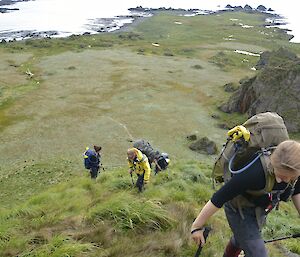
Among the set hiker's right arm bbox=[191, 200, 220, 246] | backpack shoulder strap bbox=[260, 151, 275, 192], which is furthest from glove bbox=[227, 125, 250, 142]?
hiker's right arm bbox=[191, 200, 220, 246]

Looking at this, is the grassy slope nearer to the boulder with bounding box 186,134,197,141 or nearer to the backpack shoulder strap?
the boulder with bounding box 186,134,197,141

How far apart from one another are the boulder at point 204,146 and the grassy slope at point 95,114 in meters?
0.77

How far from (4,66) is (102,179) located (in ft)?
167

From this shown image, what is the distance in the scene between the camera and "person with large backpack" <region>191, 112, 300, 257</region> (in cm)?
515

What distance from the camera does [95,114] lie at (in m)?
38.8

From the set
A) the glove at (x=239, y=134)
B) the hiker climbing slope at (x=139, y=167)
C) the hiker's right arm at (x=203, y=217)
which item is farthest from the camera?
the hiker climbing slope at (x=139, y=167)

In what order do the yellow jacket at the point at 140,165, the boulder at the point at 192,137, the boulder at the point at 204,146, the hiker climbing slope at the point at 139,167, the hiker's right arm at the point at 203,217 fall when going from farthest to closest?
the boulder at the point at 192,137 → the boulder at the point at 204,146 → the yellow jacket at the point at 140,165 → the hiker climbing slope at the point at 139,167 → the hiker's right arm at the point at 203,217

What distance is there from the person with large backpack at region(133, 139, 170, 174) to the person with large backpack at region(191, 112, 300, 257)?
1224 centimetres

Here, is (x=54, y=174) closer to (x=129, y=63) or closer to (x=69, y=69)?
(x=69, y=69)

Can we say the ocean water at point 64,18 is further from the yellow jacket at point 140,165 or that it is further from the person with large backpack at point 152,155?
the yellow jacket at point 140,165

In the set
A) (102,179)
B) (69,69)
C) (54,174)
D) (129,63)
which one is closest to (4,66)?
(69,69)

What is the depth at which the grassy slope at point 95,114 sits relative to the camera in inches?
409

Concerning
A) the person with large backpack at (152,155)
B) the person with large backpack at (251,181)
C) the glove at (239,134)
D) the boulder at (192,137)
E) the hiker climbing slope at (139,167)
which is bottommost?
the boulder at (192,137)

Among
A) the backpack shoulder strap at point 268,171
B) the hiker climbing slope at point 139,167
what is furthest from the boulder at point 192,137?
the backpack shoulder strap at point 268,171
